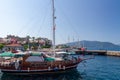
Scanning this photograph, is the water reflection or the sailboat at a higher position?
the sailboat

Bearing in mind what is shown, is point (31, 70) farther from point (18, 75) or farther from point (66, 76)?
point (66, 76)

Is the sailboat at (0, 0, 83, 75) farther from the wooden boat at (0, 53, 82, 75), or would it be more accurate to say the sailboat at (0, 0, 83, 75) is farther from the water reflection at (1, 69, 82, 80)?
the water reflection at (1, 69, 82, 80)

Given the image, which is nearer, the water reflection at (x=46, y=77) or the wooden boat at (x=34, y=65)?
the water reflection at (x=46, y=77)

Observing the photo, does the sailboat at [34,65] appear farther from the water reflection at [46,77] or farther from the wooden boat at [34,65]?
the water reflection at [46,77]

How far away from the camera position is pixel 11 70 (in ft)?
111

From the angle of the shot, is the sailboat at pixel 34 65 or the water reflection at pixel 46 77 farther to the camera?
the sailboat at pixel 34 65

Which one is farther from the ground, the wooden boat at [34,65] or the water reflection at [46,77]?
the wooden boat at [34,65]

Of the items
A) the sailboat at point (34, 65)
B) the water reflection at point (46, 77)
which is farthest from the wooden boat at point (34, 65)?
the water reflection at point (46, 77)

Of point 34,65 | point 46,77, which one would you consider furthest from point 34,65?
point 46,77

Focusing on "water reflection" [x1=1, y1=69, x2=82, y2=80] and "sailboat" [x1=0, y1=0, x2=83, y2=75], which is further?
"sailboat" [x1=0, y1=0, x2=83, y2=75]

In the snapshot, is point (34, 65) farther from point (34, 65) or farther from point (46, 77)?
point (46, 77)

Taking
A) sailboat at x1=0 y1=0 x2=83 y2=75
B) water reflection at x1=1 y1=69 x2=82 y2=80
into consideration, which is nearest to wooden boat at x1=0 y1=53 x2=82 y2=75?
sailboat at x1=0 y1=0 x2=83 y2=75

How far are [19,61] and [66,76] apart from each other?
Result: 8274 mm

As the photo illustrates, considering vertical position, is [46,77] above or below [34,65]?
below
